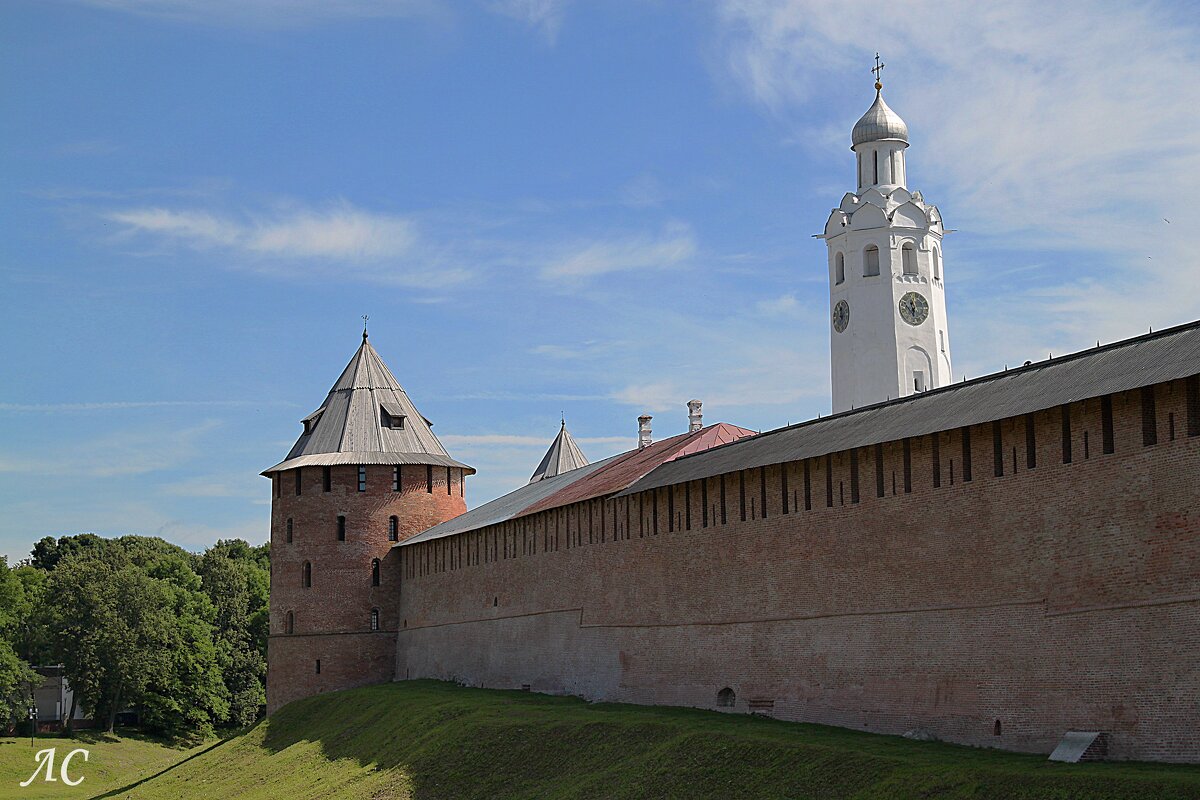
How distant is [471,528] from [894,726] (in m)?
17.4

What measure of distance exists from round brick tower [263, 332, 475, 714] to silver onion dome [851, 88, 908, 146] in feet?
55.3

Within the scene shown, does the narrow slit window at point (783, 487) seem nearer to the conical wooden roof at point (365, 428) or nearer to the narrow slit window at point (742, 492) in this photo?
the narrow slit window at point (742, 492)

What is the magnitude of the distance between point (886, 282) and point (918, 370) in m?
2.91

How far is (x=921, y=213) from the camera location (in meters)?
44.9

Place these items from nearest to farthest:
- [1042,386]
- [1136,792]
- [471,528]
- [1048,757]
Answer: [1136,792] → [1048,757] → [1042,386] → [471,528]

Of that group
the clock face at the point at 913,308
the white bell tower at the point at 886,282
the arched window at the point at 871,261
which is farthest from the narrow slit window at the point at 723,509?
the arched window at the point at 871,261

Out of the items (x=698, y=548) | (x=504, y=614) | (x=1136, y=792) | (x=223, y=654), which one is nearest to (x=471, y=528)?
(x=504, y=614)

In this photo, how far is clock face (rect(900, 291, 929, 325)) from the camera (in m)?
44.6

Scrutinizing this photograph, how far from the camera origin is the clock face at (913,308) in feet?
146

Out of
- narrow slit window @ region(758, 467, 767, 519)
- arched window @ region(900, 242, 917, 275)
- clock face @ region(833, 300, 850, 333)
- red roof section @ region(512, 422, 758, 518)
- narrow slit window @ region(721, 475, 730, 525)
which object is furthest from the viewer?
clock face @ region(833, 300, 850, 333)

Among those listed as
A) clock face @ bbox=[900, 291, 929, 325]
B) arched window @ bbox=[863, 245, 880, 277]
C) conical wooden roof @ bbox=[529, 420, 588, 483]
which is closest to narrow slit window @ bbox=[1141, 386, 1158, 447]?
clock face @ bbox=[900, 291, 929, 325]

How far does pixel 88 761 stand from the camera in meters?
50.3

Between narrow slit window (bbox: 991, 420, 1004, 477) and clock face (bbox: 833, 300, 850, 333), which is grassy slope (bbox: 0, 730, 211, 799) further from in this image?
narrow slit window (bbox: 991, 420, 1004, 477)

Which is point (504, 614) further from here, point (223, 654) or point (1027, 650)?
point (223, 654)
